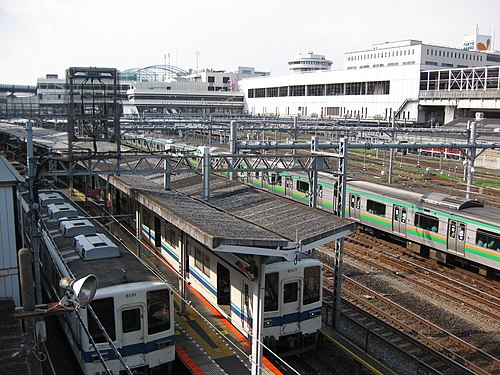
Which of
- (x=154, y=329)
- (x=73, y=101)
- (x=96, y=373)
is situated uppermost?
(x=73, y=101)

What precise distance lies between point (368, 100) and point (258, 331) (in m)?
49.2

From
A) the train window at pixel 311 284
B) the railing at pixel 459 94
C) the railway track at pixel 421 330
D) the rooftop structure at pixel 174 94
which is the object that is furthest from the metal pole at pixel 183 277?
the rooftop structure at pixel 174 94

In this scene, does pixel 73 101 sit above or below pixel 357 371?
above

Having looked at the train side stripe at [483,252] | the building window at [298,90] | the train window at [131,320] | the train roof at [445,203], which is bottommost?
the train side stripe at [483,252]

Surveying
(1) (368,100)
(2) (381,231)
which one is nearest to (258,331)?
(2) (381,231)

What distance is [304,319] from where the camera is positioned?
11.0 metres

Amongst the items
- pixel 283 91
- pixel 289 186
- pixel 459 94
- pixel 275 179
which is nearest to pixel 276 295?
pixel 289 186

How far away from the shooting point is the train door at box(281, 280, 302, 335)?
10625mm

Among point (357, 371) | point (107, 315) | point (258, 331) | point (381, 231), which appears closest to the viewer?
point (107, 315)

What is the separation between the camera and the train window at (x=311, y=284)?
10.9 meters

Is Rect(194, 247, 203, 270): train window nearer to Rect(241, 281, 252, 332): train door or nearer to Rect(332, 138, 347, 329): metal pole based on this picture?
Rect(241, 281, 252, 332): train door

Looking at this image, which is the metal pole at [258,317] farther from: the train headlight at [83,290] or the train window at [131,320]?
the train headlight at [83,290]

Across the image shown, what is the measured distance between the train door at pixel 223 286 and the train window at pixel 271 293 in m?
1.15

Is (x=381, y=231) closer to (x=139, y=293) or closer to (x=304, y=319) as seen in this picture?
(x=304, y=319)
